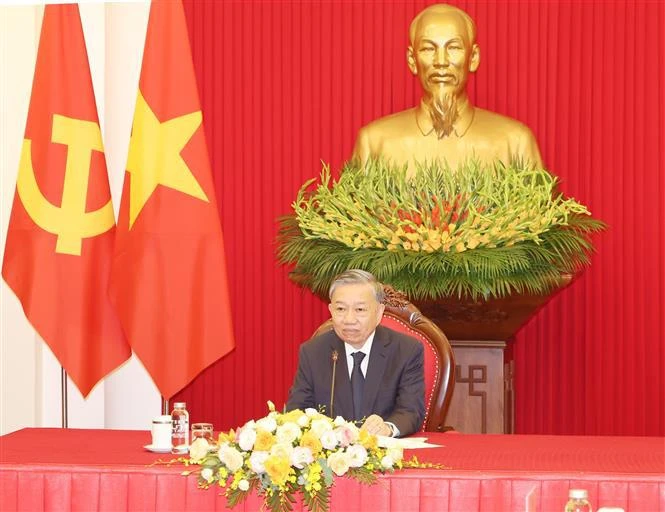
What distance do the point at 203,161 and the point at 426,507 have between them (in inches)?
92.5

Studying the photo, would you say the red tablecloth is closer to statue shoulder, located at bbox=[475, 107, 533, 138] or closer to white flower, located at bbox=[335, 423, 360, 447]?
white flower, located at bbox=[335, 423, 360, 447]

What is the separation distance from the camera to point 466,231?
412 centimetres

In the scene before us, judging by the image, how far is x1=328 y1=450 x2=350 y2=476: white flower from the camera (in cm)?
225

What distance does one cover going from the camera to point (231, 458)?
225cm

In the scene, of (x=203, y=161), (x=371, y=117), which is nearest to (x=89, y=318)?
(x=203, y=161)

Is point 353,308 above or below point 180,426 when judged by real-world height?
above

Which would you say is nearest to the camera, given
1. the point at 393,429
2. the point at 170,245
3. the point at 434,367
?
the point at 393,429

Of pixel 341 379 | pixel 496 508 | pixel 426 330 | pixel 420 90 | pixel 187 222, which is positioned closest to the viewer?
pixel 496 508

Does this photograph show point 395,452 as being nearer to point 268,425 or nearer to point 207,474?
point 268,425

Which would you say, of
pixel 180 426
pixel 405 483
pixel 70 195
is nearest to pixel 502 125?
pixel 70 195

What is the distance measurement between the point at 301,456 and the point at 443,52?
10.1 feet

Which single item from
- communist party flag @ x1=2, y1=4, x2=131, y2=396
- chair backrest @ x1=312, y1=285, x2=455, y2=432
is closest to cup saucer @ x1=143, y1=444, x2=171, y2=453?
chair backrest @ x1=312, y1=285, x2=455, y2=432

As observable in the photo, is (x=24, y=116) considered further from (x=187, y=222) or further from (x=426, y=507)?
(x=426, y=507)

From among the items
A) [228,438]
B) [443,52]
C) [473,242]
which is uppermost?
[443,52]
